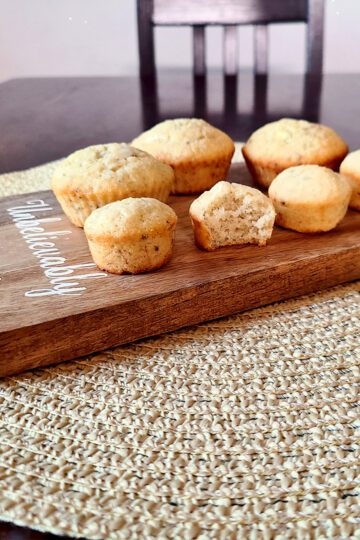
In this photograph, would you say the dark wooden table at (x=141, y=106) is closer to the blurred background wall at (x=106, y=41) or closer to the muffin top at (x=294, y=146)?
the muffin top at (x=294, y=146)

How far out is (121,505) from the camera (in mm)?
578

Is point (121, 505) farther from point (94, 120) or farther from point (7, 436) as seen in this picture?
point (94, 120)

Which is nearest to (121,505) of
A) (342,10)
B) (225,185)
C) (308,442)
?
(308,442)

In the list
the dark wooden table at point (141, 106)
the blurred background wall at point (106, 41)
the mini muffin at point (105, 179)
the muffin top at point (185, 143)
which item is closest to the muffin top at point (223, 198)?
the mini muffin at point (105, 179)

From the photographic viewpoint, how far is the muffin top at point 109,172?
104 centimetres

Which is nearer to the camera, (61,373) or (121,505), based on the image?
(121,505)

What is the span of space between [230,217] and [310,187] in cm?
15

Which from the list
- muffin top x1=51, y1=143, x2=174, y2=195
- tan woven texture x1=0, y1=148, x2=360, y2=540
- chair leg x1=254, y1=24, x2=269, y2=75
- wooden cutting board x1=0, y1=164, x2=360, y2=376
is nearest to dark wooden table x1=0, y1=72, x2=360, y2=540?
chair leg x1=254, y1=24, x2=269, y2=75

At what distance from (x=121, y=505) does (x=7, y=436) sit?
0.17 metres

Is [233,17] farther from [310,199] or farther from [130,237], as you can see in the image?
[130,237]

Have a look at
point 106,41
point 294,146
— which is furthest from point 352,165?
point 106,41

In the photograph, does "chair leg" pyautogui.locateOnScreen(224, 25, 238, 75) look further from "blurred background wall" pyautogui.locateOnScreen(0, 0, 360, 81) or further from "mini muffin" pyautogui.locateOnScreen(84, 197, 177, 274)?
"mini muffin" pyautogui.locateOnScreen(84, 197, 177, 274)

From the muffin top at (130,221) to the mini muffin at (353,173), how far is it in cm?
38

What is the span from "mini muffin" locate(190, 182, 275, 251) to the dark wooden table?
730mm
